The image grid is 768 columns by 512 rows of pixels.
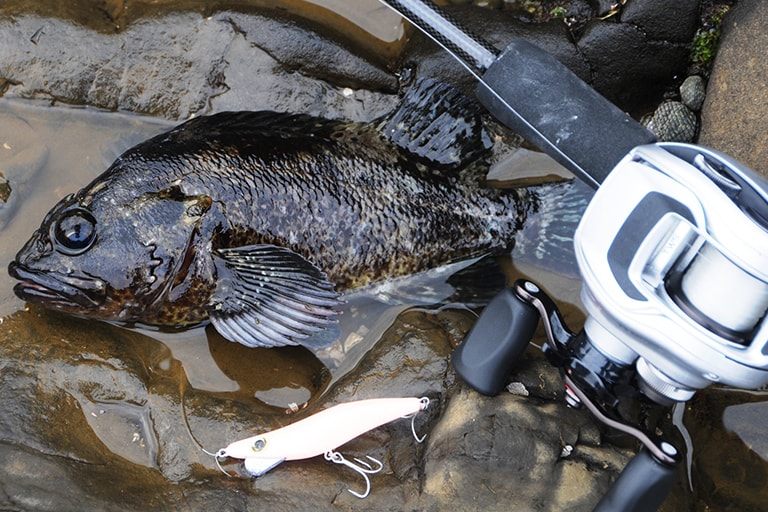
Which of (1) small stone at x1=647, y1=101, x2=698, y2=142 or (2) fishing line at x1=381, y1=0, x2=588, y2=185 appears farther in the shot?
(1) small stone at x1=647, y1=101, x2=698, y2=142

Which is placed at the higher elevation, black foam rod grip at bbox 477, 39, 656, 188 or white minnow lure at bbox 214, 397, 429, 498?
black foam rod grip at bbox 477, 39, 656, 188

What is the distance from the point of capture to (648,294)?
224cm

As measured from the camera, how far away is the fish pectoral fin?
3.43m

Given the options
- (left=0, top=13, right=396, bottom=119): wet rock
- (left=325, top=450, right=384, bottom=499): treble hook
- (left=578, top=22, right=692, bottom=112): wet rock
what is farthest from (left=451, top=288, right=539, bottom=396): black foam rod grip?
(left=578, top=22, right=692, bottom=112): wet rock

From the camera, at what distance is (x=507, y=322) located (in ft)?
9.61

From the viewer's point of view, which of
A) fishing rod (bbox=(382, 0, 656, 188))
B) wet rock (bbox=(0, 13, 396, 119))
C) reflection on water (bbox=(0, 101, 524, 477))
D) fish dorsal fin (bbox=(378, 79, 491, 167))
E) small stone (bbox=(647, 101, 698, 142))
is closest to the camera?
fishing rod (bbox=(382, 0, 656, 188))

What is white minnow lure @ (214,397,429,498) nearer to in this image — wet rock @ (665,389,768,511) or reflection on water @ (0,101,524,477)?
reflection on water @ (0,101,524,477)

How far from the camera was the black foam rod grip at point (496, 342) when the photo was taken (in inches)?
115

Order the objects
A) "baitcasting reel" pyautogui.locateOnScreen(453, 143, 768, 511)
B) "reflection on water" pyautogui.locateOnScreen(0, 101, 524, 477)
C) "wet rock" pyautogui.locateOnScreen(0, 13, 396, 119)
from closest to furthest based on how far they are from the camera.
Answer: "baitcasting reel" pyautogui.locateOnScreen(453, 143, 768, 511) < "reflection on water" pyautogui.locateOnScreen(0, 101, 524, 477) < "wet rock" pyautogui.locateOnScreen(0, 13, 396, 119)

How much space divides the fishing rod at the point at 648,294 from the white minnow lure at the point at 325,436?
0.46m

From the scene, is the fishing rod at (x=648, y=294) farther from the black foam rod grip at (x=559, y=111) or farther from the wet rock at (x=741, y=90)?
the wet rock at (x=741, y=90)

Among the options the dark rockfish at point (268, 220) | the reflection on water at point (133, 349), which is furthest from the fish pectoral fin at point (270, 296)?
the reflection on water at point (133, 349)

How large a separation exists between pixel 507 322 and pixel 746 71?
2.14 meters

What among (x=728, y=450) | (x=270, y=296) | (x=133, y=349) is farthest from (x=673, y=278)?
(x=133, y=349)
